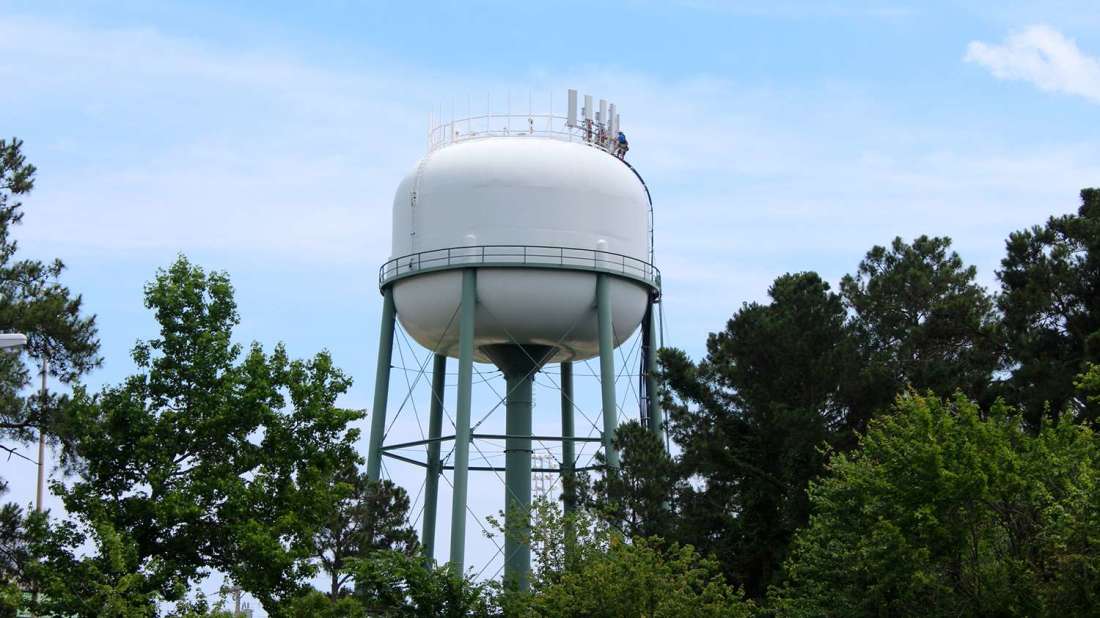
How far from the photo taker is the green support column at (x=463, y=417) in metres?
37.4

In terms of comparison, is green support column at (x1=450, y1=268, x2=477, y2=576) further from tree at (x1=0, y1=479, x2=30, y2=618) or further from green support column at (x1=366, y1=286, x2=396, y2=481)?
tree at (x1=0, y1=479, x2=30, y2=618)

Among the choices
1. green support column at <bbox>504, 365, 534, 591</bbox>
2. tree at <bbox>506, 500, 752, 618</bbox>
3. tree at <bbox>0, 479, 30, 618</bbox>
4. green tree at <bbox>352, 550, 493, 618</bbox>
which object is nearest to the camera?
tree at <bbox>506, 500, 752, 618</bbox>

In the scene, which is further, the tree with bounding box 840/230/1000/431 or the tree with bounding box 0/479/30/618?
the tree with bounding box 840/230/1000/431

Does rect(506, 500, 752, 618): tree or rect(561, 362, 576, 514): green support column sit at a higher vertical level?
rect(561, 362, 576, 514): green support column

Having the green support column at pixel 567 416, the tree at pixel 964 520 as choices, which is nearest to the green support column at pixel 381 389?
the green support column at pixel 567 416

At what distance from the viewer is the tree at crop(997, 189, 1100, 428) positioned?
115 ft

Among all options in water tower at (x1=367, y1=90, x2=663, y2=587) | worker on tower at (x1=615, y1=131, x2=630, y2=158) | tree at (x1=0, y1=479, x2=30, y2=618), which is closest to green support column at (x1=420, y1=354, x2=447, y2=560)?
water tower at (x1=367, y1=90, x2=663, y2=587)

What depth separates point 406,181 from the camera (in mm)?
40844

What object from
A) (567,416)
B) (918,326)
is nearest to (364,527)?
(567,416)

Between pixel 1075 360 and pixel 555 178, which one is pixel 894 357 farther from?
pixel 555 178

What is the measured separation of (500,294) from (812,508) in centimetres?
987

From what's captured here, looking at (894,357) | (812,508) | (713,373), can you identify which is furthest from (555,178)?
(812,508)

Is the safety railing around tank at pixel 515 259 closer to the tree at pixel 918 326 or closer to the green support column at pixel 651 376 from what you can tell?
the green support column at pixel 651 376

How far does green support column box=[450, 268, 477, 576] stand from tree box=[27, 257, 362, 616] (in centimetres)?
694
